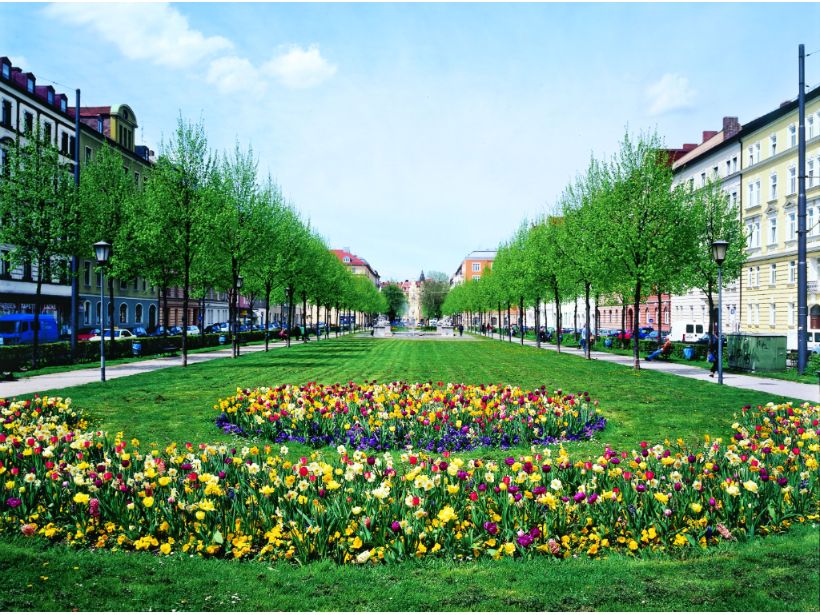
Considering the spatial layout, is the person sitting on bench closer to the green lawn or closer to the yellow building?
the yellow building

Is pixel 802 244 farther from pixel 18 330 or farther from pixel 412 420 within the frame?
pixel 18 330

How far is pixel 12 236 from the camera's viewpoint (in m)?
24.3

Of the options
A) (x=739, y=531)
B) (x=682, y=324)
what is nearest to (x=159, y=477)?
(x=739, y=531)

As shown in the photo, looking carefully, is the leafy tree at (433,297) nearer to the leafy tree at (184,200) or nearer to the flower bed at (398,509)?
the leafy tree at (184,200)

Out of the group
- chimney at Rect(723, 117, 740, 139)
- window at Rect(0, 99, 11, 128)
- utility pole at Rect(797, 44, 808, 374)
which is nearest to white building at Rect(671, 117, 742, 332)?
chimney at Rect(723, 117, 740, 139)

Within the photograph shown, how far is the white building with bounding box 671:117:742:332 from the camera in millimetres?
49875

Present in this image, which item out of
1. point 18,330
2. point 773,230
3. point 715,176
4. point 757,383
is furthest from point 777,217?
point 18,330

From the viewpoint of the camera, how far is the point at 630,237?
25281mm

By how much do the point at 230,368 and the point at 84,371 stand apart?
5.35 meters

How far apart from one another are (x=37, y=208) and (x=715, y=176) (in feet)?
156

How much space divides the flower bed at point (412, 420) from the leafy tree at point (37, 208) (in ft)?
56.7

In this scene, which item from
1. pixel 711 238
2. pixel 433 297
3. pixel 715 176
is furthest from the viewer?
pixel 433 297

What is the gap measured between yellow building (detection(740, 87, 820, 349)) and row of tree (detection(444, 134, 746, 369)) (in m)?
5.29

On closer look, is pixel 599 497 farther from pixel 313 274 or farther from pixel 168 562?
pixel 313 274
